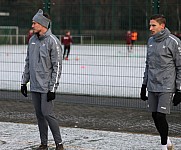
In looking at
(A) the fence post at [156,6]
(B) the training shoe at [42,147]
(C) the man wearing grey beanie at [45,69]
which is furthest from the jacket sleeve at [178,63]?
(A) the fence post at [156,6]

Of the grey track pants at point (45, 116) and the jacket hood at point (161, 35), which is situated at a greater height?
the jacket hood at point (161, 35)

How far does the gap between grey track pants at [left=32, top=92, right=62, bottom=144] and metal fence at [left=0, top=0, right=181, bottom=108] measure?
406 cm

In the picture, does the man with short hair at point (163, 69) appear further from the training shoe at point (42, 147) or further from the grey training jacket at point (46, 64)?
the training shoe at point (42, 147)

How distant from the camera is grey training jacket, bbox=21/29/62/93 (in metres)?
7.77

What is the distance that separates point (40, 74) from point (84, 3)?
4.97 m

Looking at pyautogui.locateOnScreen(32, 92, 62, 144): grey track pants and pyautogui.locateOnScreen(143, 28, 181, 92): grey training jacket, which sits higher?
pyautogui.locateOnScreen(143, 28, 181, 92): grey training jacket

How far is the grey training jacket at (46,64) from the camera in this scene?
7.77m

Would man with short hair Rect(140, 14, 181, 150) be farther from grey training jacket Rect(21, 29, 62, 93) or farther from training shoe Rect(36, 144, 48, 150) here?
training shoe Rect(36, 144, 48, 150)

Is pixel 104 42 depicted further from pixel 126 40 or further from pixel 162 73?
pixel 162 73

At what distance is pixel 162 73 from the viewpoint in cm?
759

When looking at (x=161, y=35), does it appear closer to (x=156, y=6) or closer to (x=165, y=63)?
(x=165, y=63)

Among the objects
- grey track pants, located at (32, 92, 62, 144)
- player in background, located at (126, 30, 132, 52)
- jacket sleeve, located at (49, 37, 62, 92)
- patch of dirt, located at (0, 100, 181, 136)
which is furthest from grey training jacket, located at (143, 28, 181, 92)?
player in background, located at (126, 30, 132, 52)

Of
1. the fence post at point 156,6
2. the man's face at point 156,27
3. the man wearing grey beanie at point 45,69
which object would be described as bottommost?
the man wearing grey beanie at point 45,69

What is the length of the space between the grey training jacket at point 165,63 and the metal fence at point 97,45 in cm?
389
